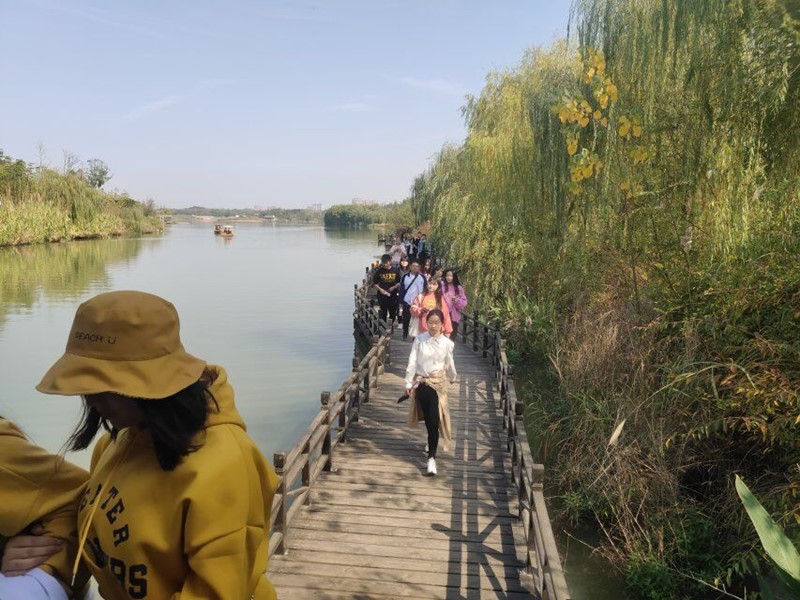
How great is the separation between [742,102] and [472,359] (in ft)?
21.6

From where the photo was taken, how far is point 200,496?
3.93 ft

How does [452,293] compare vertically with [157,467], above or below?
below

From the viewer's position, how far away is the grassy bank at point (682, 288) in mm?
4465

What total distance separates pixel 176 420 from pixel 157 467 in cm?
13

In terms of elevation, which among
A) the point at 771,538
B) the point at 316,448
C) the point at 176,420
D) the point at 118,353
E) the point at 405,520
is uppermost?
the point at 118,353

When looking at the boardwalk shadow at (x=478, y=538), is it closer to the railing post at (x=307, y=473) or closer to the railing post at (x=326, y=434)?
the railing post at (x=307, y=473)

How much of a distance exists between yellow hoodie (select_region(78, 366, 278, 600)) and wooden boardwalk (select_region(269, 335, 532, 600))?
281 cm

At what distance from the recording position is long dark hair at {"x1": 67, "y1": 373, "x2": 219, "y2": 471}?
1.21m

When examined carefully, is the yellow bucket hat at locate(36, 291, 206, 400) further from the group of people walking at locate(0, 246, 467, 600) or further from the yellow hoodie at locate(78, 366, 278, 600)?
the yellow hoodie at locate(78, 366, 278, 600)

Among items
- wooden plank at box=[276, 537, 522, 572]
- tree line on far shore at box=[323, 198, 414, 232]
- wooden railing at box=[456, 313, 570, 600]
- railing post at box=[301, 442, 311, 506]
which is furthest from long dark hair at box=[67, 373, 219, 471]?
tree line on far shore at box=[323, 198, 414, 232]

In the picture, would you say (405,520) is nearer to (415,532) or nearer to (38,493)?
(415,532)

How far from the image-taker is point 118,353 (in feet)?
3.99

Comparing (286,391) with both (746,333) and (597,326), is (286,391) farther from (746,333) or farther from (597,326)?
(746,333)

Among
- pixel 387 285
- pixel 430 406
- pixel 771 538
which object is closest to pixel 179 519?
pixel 771 538
